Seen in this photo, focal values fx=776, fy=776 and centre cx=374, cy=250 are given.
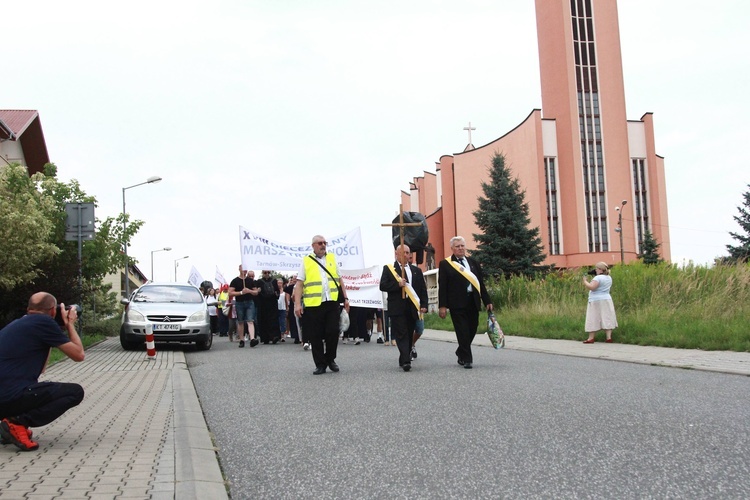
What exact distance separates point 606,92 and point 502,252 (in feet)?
79.5

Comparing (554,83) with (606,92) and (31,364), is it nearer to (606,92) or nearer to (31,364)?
(606,92)

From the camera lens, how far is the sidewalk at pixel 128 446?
4.18 m

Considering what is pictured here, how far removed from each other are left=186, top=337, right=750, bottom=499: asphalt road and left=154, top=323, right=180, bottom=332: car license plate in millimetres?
6847

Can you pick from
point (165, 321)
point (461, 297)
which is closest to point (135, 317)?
point (165, 321)

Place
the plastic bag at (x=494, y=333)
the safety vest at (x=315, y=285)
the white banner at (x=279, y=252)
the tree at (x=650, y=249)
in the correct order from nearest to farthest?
the safety vest at (x=315, y=285) < the plastic bag at (x=494, y=333) < the white banner at (x=279, y=252) < the tree at (x=650, y=249)

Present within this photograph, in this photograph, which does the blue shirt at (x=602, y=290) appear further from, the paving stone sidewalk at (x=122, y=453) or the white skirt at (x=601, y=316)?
the paving stone sidewalk at (x=122, y=453)

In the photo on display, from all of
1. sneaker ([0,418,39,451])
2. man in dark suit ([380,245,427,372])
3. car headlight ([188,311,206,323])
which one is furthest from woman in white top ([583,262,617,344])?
sneaker ([0,418,39,451])

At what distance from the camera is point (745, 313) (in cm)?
1526

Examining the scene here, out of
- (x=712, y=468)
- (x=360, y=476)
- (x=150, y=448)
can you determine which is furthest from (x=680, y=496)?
(x=150, y=448)

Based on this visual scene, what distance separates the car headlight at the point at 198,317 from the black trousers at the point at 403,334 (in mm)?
7237

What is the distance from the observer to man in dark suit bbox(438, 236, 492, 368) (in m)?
10.5

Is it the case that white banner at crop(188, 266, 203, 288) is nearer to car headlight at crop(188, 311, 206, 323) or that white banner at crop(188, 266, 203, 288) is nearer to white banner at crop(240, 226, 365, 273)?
white banner at crop(240, 226, 365, 273)

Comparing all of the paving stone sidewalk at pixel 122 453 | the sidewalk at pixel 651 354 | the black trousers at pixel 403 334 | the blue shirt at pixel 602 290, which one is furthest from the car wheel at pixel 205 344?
the blue shirt at pixel 602 290

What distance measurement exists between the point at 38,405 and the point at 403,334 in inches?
225
